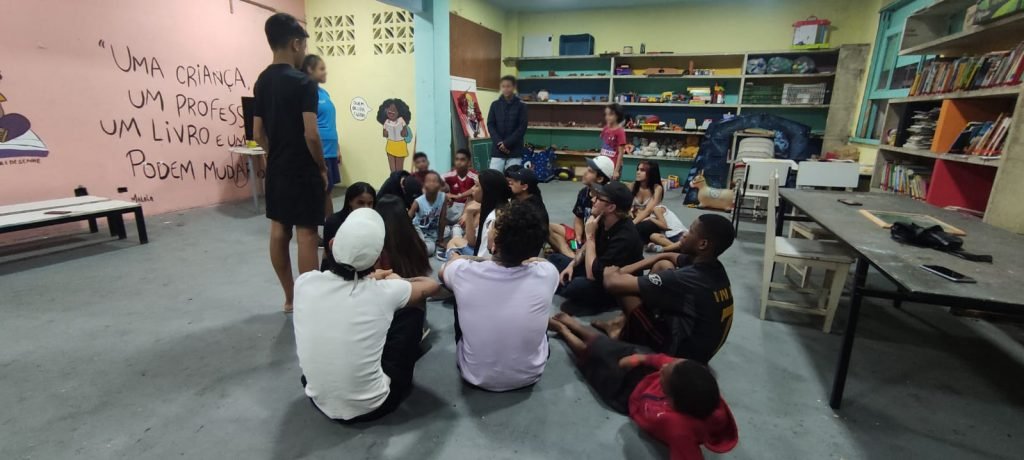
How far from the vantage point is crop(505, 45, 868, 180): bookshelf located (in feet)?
19.7

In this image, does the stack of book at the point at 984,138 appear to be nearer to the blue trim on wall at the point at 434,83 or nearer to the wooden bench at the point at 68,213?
the blue trim on wall at the point at 434,83

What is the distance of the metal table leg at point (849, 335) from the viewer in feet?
5.51

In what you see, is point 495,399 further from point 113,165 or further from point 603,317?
point 113,165

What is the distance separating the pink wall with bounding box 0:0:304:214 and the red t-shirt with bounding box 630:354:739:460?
5086 millimetres

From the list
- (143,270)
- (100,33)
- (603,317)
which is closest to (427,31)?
(100,33)

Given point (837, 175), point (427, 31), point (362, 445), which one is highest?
point (427, 31)

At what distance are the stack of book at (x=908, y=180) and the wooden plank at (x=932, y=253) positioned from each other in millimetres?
804

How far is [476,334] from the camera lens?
68.6 inches

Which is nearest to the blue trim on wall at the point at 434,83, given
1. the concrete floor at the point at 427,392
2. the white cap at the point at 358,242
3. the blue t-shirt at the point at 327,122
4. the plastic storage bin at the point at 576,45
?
the blue t-shirt at the point at 327,122

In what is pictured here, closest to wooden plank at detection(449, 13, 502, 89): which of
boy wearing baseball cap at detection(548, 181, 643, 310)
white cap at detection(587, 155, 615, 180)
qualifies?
white cap at detection(587, 155, 615, 180)

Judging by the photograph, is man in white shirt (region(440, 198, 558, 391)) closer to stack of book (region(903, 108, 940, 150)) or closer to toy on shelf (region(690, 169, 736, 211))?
stack of book (region(903, 108, 940, 150))

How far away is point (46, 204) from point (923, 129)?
6.84 meters

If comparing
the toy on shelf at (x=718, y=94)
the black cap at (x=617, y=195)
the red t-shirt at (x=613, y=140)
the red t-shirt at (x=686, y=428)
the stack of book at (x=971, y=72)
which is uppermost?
the toy on shelf at (x=718, y=94)

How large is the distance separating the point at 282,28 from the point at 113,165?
3448 mm
